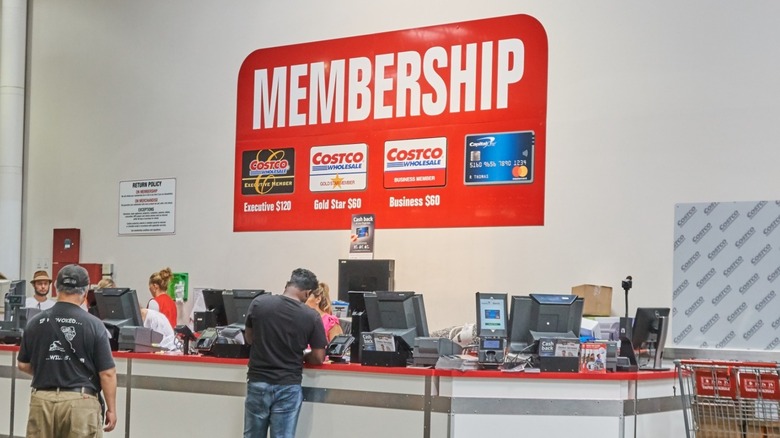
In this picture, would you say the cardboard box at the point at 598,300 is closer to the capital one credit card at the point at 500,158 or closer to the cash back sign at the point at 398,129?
the cash back sign at the point at 398,129

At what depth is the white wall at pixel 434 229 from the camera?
25.1 ft

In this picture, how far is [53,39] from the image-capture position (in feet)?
39.0

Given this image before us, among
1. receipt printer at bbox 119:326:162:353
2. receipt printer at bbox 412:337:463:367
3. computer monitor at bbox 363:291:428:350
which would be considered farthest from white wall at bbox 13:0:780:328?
receipt printer at bbox 119:326:162:353

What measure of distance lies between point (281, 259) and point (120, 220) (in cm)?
237

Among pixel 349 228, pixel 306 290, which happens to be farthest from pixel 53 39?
pixel 306 290

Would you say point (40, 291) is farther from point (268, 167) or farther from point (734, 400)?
point (734, 400)

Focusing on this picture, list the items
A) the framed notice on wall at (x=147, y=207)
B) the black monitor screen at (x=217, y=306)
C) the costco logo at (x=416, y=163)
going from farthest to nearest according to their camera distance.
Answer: the framed notice on wall at (x=147, y=207)
the costco logo at (x=416, y=163)
the black monitor screen at (x=217, y=306)

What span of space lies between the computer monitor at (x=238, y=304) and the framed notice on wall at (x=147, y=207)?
425cm

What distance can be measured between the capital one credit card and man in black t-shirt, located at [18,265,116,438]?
15.3 feet

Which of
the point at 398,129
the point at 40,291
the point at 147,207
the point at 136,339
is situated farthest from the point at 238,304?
the point at 147,207

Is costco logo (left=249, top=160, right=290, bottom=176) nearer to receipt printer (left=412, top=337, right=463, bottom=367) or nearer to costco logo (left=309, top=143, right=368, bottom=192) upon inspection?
costco logo (left=309, top=143, right=368, bottom=192)

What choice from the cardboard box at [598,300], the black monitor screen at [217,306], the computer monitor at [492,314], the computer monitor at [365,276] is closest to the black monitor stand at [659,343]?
the computer monitor at [492,314]

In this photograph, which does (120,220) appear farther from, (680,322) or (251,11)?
(680,322)

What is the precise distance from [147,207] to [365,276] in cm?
303
